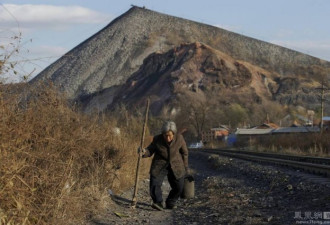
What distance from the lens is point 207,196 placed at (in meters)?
13.9

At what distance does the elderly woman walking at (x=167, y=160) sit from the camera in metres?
11.0

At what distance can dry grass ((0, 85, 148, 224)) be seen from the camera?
7.05 meters

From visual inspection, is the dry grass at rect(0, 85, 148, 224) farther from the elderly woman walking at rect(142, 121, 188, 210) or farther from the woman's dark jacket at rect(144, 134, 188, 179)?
the woman's dark jacket at rect(144, 134, 188, 179)

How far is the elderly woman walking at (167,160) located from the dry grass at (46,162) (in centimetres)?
108

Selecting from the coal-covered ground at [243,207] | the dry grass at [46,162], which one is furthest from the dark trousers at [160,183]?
the dry grass at [46,162]

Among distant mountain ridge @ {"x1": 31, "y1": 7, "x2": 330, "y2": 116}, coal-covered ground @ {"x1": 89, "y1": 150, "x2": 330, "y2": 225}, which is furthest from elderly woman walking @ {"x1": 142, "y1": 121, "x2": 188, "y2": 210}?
distant mountain ridge @ {"x1": 31, "y1": 7, "x2": 330, "y2": 116}

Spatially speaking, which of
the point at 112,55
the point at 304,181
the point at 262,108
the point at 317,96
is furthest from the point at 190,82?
the point at 304,181

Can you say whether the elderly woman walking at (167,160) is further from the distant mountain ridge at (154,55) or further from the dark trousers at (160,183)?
the distant mountain ridge at (154,55)

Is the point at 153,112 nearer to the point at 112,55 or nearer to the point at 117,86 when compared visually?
the point at 117,86

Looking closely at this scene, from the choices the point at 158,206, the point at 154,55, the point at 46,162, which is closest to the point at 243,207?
the point at 158,206

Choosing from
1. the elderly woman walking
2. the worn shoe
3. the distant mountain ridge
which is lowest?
the worn shoe

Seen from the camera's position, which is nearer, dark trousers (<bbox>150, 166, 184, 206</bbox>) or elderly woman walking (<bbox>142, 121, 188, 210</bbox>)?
elderly woman walking (<bbox>142, 121, 188, 210</bbox>)

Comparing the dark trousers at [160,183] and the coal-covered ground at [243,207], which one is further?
the dark trousers at [160,183]

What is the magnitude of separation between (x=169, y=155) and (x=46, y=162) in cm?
329
